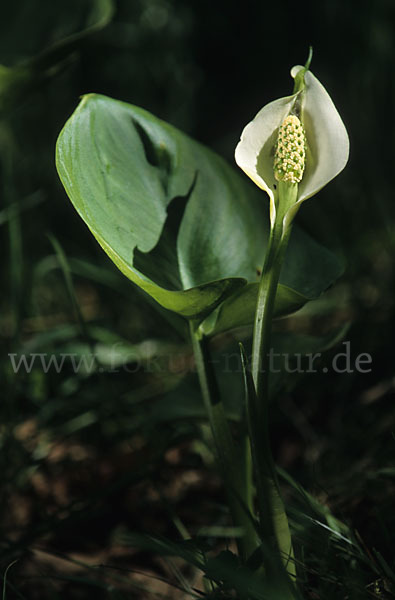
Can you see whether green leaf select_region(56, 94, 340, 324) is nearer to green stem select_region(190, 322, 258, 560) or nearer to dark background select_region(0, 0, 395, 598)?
green stem select_region(190, 322, 258, 560)

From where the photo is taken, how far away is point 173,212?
548 mm

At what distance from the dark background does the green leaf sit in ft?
0.59

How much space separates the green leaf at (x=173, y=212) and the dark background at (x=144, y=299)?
7.0 inches

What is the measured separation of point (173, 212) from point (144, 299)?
381 mm

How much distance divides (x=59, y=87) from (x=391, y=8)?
0.94 metres

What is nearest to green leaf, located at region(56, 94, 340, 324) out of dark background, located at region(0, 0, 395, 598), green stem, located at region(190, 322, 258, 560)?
green stem, located at region(190, 322, 258, 560)

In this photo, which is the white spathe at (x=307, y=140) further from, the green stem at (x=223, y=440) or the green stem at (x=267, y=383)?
the green stem at (x=223, y=440)

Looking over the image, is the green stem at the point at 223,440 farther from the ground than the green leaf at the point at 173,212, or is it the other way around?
the green leaf at the point at 173,212

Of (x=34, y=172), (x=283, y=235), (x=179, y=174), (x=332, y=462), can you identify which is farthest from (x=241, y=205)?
(x=34, y=172)

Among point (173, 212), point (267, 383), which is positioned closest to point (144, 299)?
point (173, 212)

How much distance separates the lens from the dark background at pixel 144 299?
2.22 ft

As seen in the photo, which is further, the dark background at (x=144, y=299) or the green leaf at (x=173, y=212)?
the dark background at (x=144, y=299)

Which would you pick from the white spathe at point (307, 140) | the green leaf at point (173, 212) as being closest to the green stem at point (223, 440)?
the green leaf at point (173, 212)

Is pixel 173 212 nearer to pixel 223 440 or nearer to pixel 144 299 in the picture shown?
pixel 223 440
